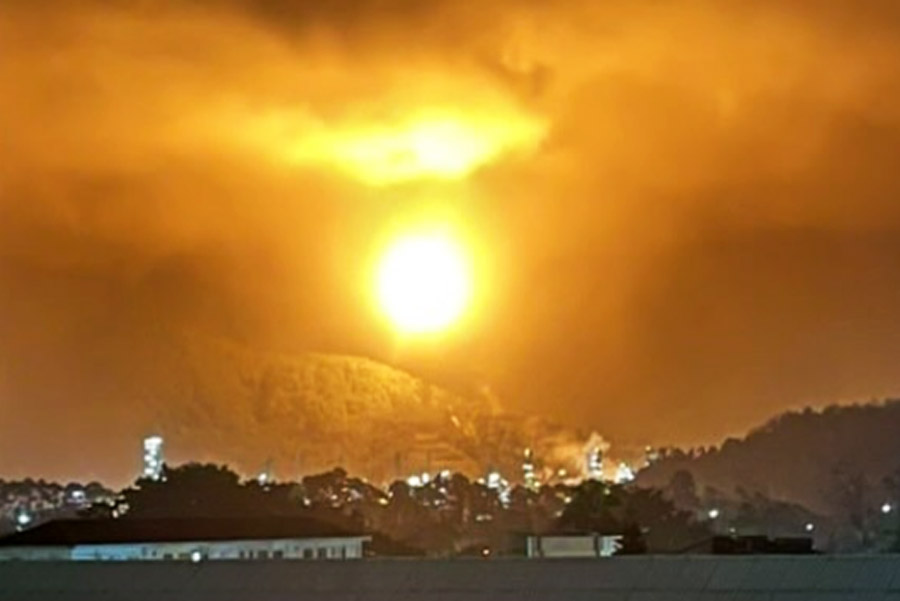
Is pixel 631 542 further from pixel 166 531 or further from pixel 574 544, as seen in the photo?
pixel 166 531

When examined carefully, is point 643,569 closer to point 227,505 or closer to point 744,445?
point 227,505

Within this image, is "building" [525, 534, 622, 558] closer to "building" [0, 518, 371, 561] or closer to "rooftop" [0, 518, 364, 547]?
"building" [0, 518, 371, 561]

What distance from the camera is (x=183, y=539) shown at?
2394 inches

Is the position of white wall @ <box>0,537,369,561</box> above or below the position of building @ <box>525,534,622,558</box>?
above

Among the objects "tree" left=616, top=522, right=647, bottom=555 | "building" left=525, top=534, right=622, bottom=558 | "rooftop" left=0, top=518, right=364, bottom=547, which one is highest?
"rooftop" left=0, top=518, right=364, bottom=547

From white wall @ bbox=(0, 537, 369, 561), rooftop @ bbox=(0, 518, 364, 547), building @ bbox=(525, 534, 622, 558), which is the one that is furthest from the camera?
rooftop @ bbox=(0, 518, 364, 547)

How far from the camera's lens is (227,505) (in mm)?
81125

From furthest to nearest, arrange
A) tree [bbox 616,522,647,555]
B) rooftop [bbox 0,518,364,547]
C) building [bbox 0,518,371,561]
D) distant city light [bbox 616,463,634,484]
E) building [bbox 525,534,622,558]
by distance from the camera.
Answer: distant city light [bbox 616,463,634,484]
rooftop [bbox 0,518,364,547]
building [bbox 0,518,371,561]
building [bbox 525,534,622,558]
tree [bbox 616,522,647,555]

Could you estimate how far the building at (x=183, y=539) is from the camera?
57969 mm

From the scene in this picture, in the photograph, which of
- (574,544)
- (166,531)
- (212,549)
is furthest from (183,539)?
(574,544)

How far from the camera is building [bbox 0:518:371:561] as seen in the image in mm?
57969

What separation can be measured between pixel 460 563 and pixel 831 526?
77.8 metres

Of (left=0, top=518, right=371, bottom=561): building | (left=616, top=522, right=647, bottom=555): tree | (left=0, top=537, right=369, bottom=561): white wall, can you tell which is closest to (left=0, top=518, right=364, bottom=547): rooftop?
(left=0, top=518, right=371, bottom=561): building

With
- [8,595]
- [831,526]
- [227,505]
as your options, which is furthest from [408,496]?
[8,595]
